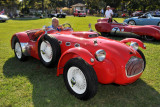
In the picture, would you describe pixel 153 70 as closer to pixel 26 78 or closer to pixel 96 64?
pixel 96 64

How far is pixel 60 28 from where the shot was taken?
4734mm

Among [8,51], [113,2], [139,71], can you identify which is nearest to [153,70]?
[139,71]

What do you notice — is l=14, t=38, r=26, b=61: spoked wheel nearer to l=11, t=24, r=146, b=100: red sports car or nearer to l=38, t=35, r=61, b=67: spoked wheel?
l=38, t=35, r=61, b=67: spoked wheel

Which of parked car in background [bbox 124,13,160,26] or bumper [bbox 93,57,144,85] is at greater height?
parked car in background [bbox 124,13,160,26]

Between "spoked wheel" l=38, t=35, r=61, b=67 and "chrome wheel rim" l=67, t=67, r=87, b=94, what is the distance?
0.74 metres

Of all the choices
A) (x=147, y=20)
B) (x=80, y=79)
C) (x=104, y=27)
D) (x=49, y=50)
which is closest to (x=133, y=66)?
(x=80, y=79)

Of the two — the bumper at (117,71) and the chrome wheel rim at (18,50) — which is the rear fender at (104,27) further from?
the bumper at (117,71)

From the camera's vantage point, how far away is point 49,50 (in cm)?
392

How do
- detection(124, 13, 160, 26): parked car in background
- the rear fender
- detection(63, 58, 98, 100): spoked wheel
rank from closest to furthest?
1. detection(63, 58, 98, 100): spoked wheel
2. the rear fender
3. detection(124, 13, 160, 26): parked car in background

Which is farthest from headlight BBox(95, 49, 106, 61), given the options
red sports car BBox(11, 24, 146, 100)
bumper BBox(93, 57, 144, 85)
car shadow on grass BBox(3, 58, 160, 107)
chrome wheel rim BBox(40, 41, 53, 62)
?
chrome wheel rim BBox(40, 41, 53, 62)

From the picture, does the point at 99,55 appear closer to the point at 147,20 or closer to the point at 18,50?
the point at 18,50

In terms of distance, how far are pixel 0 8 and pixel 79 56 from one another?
5487 centimetres

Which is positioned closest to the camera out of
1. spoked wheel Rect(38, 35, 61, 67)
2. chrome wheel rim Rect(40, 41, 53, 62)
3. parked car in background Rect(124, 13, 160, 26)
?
spoked wheel Rect(38, 35, 61, 67)

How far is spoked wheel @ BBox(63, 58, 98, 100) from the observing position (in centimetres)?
262
